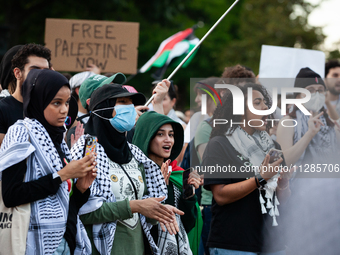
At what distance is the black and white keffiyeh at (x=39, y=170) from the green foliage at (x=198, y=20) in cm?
1046

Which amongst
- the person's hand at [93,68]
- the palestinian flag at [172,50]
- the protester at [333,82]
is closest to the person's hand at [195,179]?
the protester at [333,82]

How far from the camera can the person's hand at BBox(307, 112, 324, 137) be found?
3.63m

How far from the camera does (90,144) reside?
2898mm

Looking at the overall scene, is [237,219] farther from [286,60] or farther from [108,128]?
[286,60]

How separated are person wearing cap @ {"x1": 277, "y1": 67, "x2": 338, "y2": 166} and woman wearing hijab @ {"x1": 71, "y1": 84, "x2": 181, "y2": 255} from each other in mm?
1070

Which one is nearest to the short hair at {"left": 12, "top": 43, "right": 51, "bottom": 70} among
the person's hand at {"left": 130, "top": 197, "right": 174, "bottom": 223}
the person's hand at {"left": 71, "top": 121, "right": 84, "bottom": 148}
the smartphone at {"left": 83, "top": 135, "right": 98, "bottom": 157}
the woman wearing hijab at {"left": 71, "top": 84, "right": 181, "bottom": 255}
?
the woman wearing hijab at {"left": 71, "top": 84, "right": 181, "bottom": 255}

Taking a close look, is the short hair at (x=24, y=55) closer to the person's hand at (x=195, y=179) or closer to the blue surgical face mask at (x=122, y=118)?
the blue surgical face mask at (x=122, y=118)

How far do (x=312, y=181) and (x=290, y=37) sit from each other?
861 inches

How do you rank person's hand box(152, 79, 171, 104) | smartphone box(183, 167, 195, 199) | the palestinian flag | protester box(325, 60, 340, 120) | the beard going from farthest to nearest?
the palestinian flag, the beard, protester box(325, 60, 340, 120), person's hand box(152, 79, 171, 104), smartphone box(183, 167, 195, 199)

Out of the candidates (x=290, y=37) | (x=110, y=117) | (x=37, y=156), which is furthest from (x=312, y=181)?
(x=290, y=37)

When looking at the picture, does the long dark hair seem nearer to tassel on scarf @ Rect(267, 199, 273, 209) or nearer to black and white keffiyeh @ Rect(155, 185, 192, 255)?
tassel on scarf @ Rect(267, 199, 273, 209)

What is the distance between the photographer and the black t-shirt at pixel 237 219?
333 cm

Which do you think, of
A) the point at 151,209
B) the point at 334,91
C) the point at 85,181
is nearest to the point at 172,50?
the point at 334,91

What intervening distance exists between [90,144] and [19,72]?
0.77 metres
